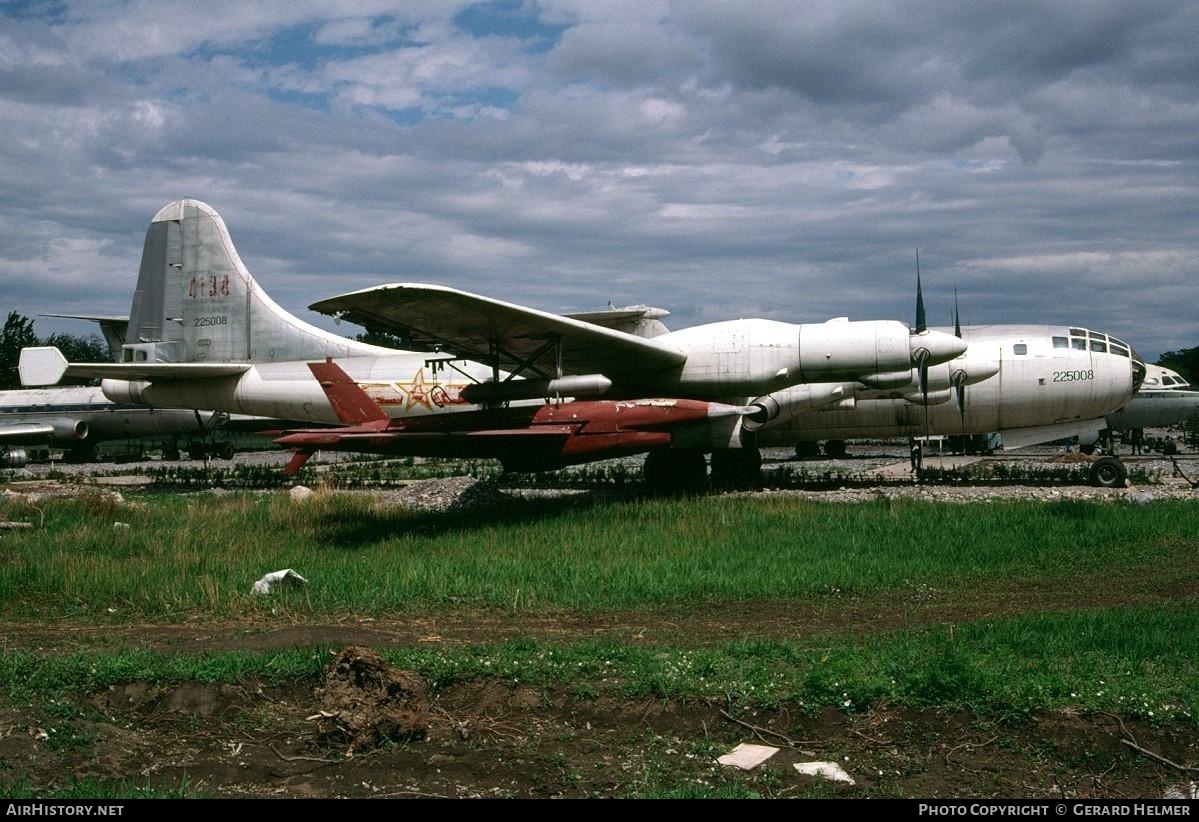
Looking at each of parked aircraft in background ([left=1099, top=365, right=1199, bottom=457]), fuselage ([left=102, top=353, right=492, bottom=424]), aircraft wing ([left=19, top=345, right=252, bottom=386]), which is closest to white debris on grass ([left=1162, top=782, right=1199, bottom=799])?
fuselage ([left=102, top=353, right=492, bottom=424])

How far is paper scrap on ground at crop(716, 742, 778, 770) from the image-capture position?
20.5ft

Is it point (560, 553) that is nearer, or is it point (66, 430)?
point (560, 553)

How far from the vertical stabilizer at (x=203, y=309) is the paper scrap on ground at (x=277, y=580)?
1467 centimetres

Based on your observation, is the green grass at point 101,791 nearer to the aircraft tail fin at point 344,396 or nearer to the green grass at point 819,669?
the green grass at point 819,669

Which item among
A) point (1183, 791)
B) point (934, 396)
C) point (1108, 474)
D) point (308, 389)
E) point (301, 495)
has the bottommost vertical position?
point (1183, 791)

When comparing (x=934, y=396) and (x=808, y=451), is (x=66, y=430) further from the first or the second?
(x=934, y=396)

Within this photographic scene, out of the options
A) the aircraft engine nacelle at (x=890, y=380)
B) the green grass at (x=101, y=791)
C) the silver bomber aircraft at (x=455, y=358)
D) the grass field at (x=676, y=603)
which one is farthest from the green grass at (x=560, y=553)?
the green grass at (x=101, y=791)

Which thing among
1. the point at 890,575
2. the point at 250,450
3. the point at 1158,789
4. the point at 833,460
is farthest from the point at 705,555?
the point at 250,450

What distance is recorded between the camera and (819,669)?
7445 mm

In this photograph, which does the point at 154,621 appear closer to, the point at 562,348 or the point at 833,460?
the point at 562,348

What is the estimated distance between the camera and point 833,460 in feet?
122

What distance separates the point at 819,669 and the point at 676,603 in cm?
325

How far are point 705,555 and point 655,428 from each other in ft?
19.3

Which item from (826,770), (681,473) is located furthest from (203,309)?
(826,770)
